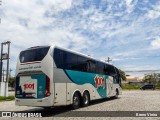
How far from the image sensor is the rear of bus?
44.5 ft

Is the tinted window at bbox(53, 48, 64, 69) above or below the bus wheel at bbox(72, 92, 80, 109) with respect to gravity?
above

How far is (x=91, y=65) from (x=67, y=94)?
187 inches

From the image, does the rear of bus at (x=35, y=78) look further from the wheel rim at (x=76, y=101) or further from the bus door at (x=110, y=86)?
the bus door at (x=110, y=86)

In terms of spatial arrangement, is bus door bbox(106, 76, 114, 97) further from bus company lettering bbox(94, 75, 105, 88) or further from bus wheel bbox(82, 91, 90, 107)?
bus wheel bbox(82, 91, 90, 107)

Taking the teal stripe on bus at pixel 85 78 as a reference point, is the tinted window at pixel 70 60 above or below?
above

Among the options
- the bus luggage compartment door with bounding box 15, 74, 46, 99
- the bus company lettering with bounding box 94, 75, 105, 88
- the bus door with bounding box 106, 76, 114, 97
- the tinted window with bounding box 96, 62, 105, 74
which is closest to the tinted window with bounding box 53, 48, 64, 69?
the bus luggage compartment door with bounding box 15, 74, 46, 99

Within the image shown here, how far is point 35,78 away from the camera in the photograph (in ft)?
45.8

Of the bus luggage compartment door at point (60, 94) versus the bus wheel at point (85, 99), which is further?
the bus wheel at point (85, 99)

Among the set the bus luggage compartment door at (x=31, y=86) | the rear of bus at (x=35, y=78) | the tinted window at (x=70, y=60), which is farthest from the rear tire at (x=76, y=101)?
the bus luggage compartment door at (x=31, y=86)

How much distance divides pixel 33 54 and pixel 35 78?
55.5 inches

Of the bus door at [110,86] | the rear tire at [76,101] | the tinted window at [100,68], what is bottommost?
the rear tire at [76,101]

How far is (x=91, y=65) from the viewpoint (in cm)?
1919

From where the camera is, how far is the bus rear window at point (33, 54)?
14109mm

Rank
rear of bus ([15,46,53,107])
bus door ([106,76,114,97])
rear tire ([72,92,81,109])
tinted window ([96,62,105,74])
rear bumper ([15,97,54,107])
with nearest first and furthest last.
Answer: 1. rear bumper ([15,97,54,107])
2. rear of bus ([15,46,53,107])
3. rear tire ([72,92,81,109])
4. tinted window ([96,62,105,74])
5. bus door ([106,76,114,97])
